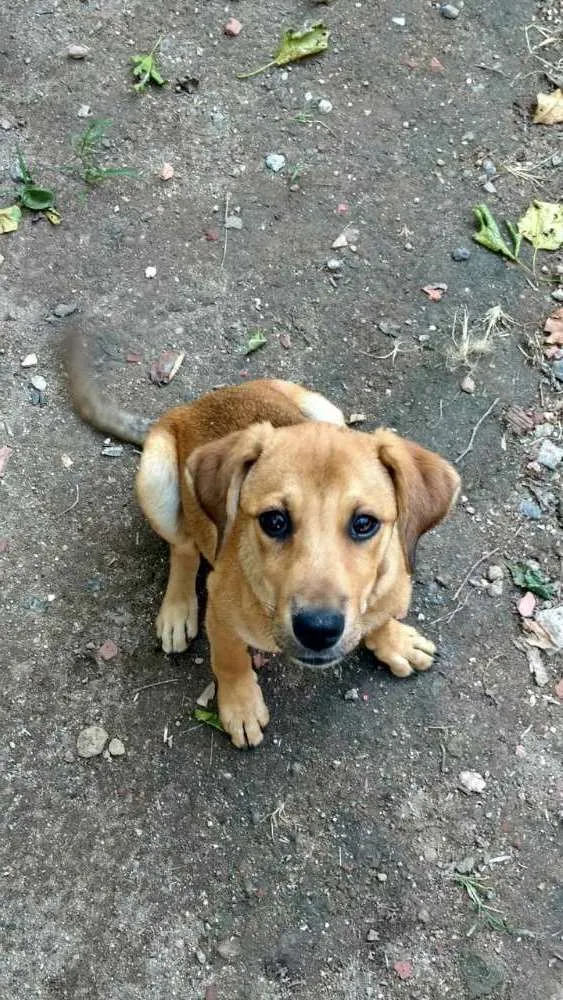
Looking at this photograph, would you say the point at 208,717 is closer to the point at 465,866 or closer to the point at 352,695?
the point at 352,695

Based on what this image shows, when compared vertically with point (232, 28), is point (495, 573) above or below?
below

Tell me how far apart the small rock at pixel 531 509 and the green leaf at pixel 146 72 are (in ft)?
13.5

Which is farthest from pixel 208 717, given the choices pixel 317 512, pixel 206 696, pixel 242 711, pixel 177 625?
pixel 317 512

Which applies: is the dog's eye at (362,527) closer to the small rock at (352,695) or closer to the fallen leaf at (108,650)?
the small rock at (352,695)

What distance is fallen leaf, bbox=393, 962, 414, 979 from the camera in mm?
3980

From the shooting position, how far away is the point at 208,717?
452cm

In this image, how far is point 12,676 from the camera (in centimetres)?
466

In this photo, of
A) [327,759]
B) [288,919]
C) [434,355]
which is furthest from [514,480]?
[288,919]

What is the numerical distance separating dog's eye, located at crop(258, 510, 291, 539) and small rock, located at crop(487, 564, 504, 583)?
1.96 m

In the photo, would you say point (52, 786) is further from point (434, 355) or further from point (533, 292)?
point (533, 292)

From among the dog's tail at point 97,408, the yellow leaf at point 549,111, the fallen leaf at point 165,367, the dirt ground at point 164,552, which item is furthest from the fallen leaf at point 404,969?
the yellow leaf at point 549,111

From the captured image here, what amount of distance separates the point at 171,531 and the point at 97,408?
1.10 meters

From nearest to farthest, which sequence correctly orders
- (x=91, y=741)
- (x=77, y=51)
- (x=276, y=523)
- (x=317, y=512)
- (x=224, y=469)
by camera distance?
(x=317, y=512) < (x=276, y=523) < (x=224, y=469) < (x=91, y=741) < (x=77, y=51)

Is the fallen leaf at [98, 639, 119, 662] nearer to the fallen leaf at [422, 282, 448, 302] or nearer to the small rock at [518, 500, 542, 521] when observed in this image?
the small rock at [518, 500, 542, 521]
